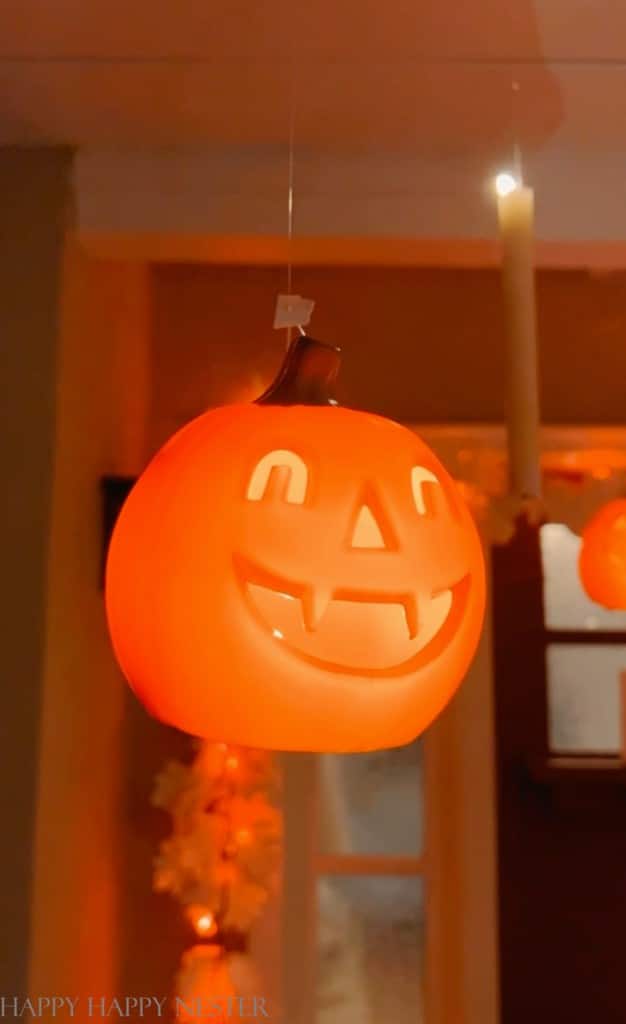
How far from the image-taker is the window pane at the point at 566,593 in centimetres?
181

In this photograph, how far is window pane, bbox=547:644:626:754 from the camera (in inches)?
70.0

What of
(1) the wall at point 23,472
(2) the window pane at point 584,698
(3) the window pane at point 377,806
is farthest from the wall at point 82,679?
(2) the window pane at point 584,698

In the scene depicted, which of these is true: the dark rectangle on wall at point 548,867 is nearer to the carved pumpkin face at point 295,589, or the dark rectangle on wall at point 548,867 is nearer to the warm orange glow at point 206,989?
the warm orange glow at point 206,989

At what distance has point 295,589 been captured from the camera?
0.60 meters

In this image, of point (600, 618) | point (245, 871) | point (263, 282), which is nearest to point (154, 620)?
point (245, 871)

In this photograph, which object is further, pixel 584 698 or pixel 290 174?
pixel 584 698

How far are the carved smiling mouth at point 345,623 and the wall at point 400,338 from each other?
1.04m

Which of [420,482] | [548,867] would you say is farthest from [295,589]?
[548,867]

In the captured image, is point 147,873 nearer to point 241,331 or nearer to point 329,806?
point 329,806

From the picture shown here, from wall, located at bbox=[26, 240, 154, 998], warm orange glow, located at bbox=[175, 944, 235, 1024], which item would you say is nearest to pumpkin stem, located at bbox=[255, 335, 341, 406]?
wall, located at bbox=[26, 240, 154, 998]

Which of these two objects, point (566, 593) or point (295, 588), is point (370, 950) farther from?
point (295, 588)

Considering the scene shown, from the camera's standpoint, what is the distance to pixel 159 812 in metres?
1.52

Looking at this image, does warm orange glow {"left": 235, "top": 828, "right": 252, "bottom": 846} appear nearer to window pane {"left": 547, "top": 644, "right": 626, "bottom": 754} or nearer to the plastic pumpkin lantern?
window pane {"left": 547, "top": 644, "right": 626, "bottom": 754}

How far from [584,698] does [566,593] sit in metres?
0.22
